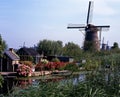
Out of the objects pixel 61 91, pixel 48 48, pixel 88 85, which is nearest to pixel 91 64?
pixel 88 85

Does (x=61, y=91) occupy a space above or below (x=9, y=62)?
above

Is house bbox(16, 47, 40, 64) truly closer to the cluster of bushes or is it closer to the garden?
the garden

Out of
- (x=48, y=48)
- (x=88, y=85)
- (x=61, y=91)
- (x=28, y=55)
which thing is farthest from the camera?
(x=48, y=48)

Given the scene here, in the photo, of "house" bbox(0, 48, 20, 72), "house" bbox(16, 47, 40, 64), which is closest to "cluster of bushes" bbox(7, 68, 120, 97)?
"house" bbox(0, 48, 20, 72)

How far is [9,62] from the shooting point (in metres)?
42.0

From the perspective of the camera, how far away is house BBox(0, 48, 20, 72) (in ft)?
137

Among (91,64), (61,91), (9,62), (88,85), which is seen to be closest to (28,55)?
(9,62)

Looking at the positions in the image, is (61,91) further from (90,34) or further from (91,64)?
(90,34)

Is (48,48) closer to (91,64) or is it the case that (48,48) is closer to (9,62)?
(9,62)

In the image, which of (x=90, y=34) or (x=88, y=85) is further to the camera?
(x=90, y=34)

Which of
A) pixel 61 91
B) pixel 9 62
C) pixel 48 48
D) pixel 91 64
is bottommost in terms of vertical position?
pixel 9 62

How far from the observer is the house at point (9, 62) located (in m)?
41.6

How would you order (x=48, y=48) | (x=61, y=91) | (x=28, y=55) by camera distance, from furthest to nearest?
(x=48, y=48)
(x=28, y=55)
(x=61, y=91)

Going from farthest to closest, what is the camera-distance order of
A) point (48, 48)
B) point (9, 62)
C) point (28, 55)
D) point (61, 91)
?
point (48, 48) < point (28, 55) < point (9, 62) < point (61, 91)
